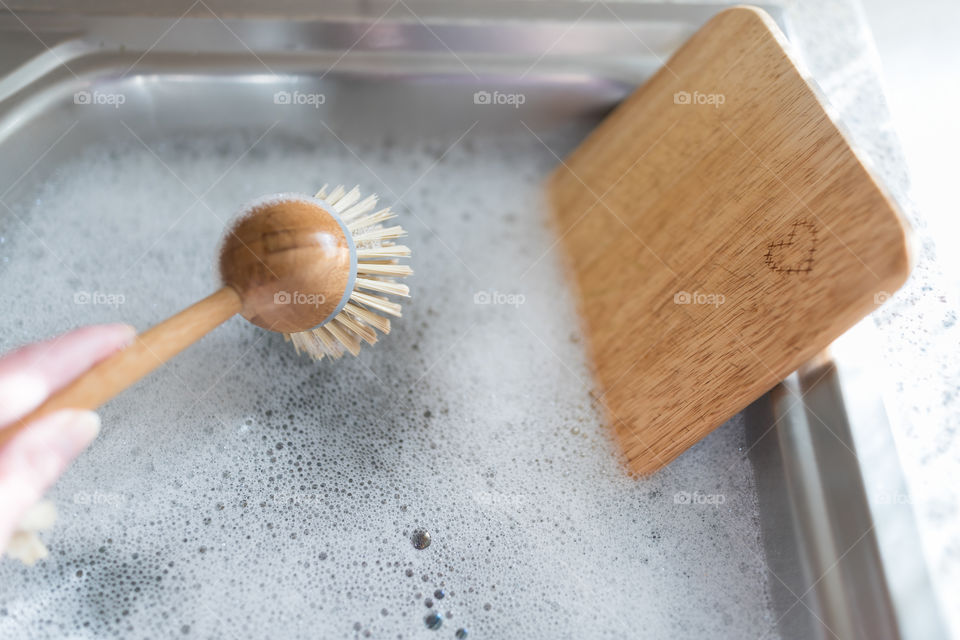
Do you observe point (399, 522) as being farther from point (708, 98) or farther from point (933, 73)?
A: point (933, 73)

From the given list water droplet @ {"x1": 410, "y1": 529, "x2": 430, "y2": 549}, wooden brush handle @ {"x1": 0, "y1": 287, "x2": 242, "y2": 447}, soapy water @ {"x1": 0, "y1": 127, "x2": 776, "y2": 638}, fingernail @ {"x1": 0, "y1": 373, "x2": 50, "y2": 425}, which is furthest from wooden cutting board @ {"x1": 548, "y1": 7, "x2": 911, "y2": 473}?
fingernail @ {"x1": 0, "y1": 373, "x2": 50, "y2": 425}

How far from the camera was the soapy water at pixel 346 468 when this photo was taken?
58cm

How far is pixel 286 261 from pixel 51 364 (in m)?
0.17

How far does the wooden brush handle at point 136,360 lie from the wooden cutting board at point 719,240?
34 centimetres

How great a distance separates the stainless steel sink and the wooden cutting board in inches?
2.8

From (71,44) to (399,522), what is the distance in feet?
1.79

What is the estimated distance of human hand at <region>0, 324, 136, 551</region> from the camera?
42 centimetres

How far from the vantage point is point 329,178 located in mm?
758

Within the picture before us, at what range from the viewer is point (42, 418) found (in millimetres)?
436

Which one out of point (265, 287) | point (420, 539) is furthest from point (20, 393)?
point (420, 539)

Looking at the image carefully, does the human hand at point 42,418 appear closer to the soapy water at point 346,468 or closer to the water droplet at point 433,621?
the soapy water at point 346,468

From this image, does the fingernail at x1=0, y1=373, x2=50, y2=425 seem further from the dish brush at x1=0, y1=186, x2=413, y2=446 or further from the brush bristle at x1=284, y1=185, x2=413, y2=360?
the brush bristle at x1=284, y1=185, x2=413, y2=360

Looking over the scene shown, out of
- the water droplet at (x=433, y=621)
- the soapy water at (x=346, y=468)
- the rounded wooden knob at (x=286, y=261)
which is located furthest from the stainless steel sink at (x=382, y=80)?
the rounded wooden knob at (x=286, y=261)

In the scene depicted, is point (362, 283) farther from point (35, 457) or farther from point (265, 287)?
point (35, 457)
